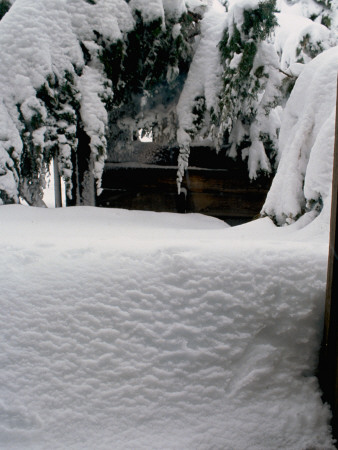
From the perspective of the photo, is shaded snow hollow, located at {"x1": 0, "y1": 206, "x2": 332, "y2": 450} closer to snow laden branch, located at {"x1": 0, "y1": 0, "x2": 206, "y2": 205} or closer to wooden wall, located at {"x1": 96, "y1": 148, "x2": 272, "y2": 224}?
snow laden branch, located at {"x1": 0, "y1": 0, "x2": 206, "y2": 205}

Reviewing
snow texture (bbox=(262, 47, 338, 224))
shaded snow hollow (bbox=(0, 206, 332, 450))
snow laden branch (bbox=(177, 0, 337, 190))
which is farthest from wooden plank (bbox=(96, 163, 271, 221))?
shaded snow hollow (bbox=(0, 206, 332, 450))

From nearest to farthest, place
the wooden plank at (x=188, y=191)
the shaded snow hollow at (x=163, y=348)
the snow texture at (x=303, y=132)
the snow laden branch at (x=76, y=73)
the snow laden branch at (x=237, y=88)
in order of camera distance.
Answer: the shaded snow hollow at (x=163, y=348) → the snow texture at (x=303, y=132) → the snow laden branch at (x=76, y=73) → the snow laden branch at (x=237, y=88) → the wooden plank at (x=188, y=191)

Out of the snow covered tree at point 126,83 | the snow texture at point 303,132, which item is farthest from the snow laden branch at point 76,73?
the snow texture at point 303,132

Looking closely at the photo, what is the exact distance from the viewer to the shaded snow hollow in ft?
3.88

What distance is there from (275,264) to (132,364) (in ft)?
2.18

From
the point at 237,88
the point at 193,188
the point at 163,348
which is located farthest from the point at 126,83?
the point at 163,348

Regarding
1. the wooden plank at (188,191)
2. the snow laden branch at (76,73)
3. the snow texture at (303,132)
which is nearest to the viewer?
the snow texture at (303,132)

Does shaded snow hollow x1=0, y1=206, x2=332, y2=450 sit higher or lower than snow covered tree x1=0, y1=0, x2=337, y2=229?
lower

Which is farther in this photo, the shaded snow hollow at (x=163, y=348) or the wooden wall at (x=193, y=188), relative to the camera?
the wooden wall at (x=193, y=188)

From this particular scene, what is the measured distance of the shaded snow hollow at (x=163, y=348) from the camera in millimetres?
1182

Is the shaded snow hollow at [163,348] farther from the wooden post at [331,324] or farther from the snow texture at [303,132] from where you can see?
the snow texture at [303,132]

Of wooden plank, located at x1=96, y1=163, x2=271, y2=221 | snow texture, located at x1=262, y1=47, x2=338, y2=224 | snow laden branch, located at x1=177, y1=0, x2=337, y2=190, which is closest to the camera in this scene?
snow texture, located at x1=262, y1=47, x2=338, y2=224

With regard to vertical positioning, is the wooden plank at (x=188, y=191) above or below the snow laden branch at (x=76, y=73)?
below

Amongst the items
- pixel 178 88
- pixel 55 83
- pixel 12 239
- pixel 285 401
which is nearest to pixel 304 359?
pixel 285 401
